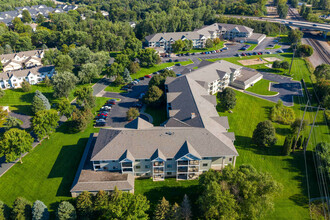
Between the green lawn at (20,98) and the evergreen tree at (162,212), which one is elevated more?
the evergreen tree at (162,212)

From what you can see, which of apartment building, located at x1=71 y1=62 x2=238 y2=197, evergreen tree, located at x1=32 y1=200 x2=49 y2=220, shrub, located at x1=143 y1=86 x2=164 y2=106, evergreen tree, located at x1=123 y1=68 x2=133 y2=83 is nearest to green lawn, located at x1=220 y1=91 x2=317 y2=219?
apartment building, located at x1=71 y1=62 x2=238 y2=197

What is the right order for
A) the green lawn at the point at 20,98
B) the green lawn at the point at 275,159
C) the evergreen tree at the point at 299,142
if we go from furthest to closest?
the green lawn at the point at 20,98, the evergreen tree at the point at 299,142, the green lawn at the point at 275,159

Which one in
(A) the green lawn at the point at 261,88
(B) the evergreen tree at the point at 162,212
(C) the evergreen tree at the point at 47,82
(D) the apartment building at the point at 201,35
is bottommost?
(B) the evergreen tree at the point at 162,212

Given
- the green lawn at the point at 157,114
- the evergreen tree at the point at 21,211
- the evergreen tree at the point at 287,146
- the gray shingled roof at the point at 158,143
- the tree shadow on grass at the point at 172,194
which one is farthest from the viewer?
the green lawn at the point at 157,114

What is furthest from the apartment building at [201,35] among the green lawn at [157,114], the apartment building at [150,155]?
the apartment building at [150,155]

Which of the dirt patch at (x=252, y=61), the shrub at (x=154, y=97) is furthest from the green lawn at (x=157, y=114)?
the dirt patch at (x=252, y=61)

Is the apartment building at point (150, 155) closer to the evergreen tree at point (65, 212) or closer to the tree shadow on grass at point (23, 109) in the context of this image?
the evergreen tree at point (65, 212)

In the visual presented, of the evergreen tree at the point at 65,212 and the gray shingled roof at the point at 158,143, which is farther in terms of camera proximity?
the gray shingled roof at the point at 158,143

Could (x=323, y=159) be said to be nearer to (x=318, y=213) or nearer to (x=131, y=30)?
(x=318, y=213)

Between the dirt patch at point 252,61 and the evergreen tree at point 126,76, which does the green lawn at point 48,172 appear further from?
the dirt patch at point 252,61
